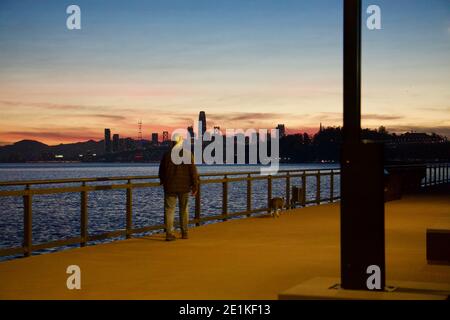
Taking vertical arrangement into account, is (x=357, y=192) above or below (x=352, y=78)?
below

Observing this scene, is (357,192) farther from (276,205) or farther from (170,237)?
(276,205)

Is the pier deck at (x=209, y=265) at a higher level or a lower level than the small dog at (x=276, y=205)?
lower

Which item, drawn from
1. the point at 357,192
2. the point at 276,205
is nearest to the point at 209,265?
the point at 357,192

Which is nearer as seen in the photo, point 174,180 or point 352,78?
point 352,78

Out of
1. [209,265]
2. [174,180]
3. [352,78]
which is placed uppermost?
[352,78]

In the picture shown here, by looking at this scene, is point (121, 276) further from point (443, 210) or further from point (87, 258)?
point (443, 210)

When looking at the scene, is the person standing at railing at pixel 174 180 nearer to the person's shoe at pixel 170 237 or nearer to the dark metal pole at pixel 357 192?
the person's shoe at pixel 170 237

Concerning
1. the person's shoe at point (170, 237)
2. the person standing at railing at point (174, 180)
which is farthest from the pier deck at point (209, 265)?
the person standing at railing at point (174, 180)

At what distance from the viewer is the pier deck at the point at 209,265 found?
959 cm

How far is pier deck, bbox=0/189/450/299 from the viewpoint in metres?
9.59

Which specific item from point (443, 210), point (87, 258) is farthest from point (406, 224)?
point (87, 258)

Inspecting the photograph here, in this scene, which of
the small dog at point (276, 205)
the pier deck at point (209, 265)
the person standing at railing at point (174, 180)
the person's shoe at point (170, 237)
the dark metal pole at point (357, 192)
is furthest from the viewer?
the small dog at point (276, 205)

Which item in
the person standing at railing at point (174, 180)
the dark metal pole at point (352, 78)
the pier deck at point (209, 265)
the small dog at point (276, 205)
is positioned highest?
the dark metal pole at point (352, 78)

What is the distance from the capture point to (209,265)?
11.8 m
